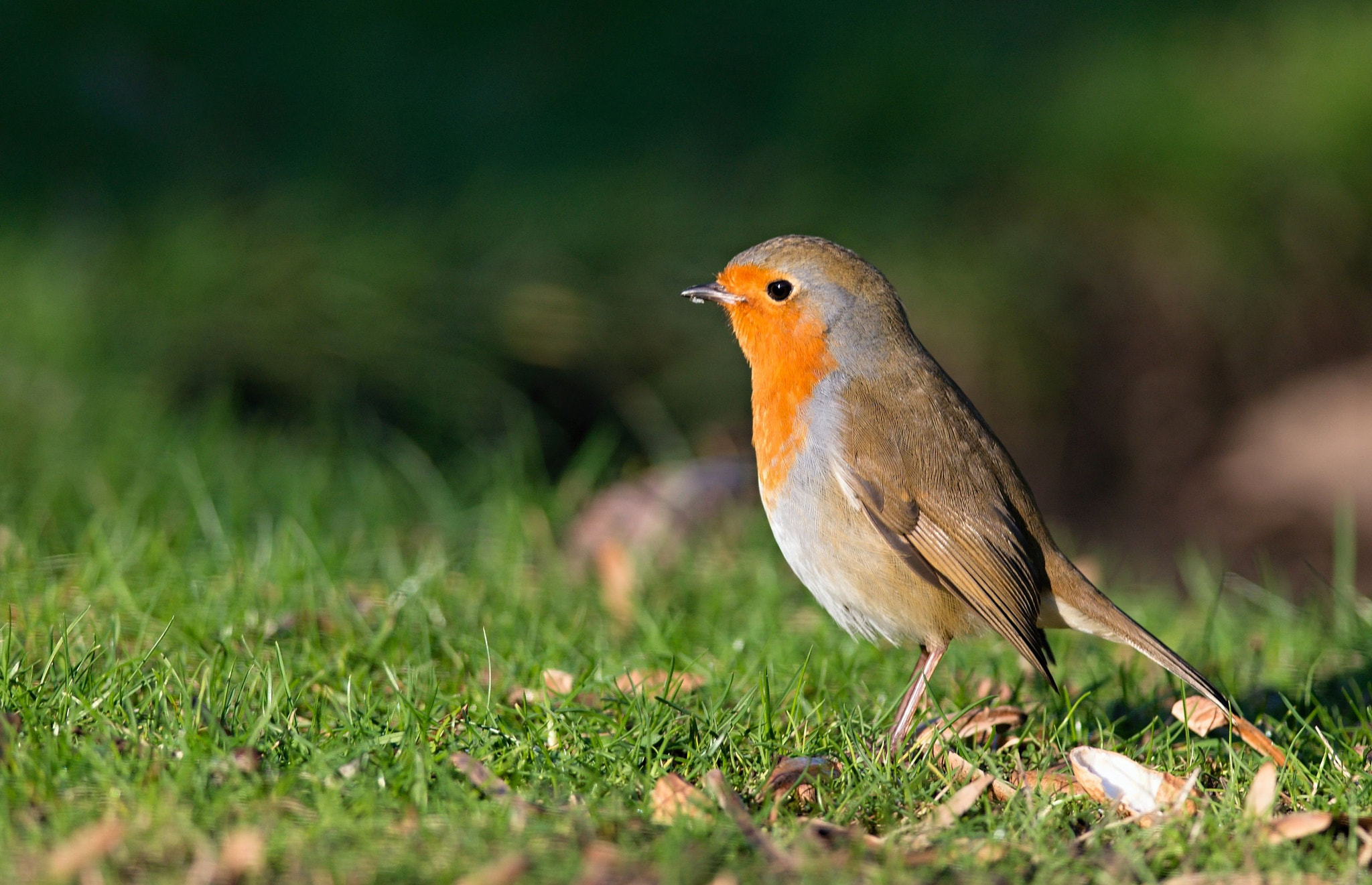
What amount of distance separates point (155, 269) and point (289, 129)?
6.72ft

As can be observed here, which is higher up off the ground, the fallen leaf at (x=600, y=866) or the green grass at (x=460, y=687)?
the fallen leaf at (x=600, y=866)

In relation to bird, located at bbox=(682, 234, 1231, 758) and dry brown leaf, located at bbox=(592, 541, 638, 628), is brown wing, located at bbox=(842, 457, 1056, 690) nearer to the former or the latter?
bird, located at bbox=(682, 234, 1231, 758)

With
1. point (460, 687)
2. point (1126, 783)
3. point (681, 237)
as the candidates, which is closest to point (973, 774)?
point (1126, 783)

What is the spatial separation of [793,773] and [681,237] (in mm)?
4416

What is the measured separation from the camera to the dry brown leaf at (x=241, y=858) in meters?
2.23

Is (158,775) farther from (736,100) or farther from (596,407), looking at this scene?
(736,100)

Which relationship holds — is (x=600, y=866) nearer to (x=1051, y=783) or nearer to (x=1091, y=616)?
(x=1051, y=783)

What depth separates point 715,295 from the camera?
3.79 m

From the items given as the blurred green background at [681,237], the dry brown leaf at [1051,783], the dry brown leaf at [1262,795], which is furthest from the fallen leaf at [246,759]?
the blurred green background at [681,237]

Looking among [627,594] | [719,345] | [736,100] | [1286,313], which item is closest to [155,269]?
[719,345]

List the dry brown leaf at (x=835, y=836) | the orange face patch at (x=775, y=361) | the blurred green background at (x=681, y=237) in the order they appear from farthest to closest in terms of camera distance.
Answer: the blurred green background at (x=681, y=237)
the orange face patch at (x=775, y=361)
the dry brown leaf at (x=835, y=836)

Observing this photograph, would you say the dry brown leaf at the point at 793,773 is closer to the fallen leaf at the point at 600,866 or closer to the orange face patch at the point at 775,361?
the fallen leaf at the point at 600,866

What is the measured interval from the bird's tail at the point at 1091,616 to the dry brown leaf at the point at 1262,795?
44 centimetres

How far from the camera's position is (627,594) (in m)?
4.38
